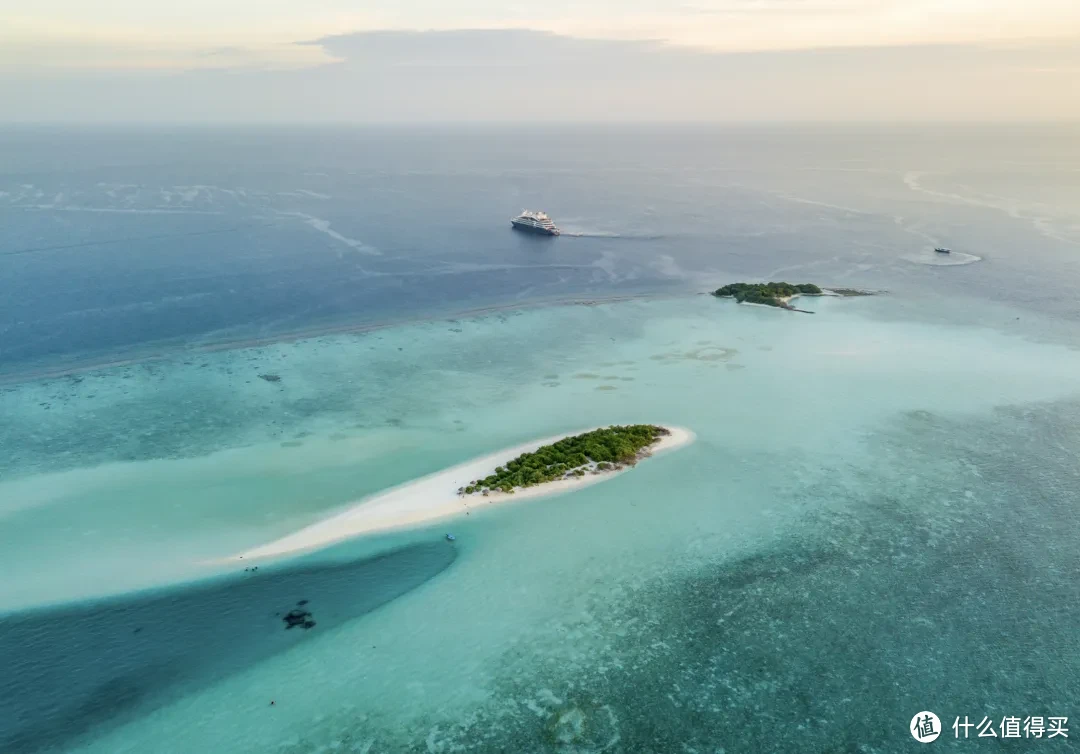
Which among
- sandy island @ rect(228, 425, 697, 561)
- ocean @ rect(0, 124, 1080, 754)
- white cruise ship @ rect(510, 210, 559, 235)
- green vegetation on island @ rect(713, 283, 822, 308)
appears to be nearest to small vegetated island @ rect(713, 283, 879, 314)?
green vegetation on island @ rect(713, 283, 822, 308)

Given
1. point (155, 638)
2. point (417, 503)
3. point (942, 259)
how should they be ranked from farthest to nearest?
point (942, 259) < point (417, 503) < point (155, 638)

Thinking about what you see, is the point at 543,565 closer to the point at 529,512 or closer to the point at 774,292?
the point at 529,512

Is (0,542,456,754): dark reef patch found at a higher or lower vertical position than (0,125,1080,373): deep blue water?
lower

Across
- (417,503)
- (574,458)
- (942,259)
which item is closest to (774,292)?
(942,259)

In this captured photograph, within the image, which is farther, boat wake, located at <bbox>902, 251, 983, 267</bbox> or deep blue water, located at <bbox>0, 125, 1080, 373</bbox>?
boat wake, located at <bbox>902, 251, 983, 267</bbox>

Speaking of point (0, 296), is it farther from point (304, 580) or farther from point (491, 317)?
point (304, 580)

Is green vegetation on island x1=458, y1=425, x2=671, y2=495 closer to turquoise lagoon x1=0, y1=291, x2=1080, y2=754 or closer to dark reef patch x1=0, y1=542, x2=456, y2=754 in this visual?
turquoise lagoon x1=0, y1=291, x2=1080, y2=754

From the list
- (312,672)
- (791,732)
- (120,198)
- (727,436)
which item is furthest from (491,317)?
(120,198)
